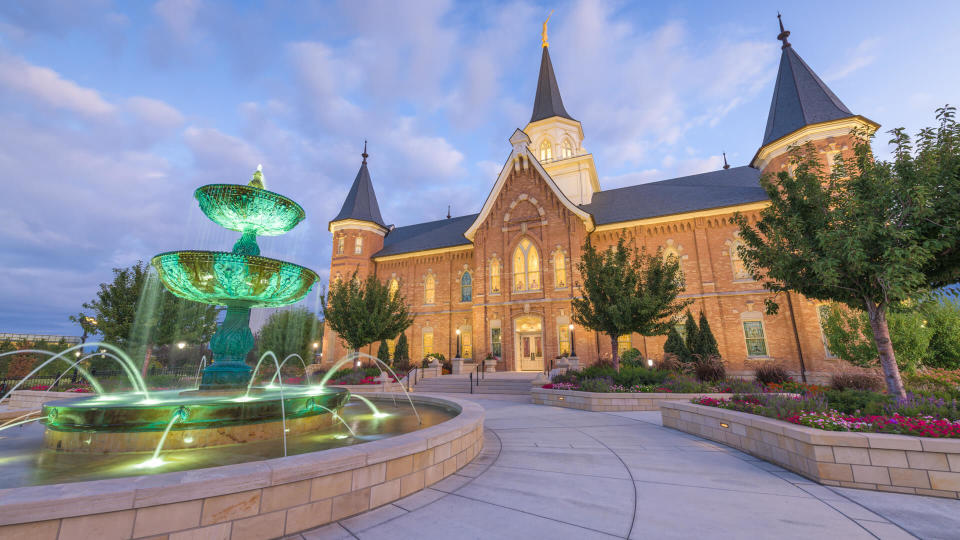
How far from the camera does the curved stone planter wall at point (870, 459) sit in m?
4.32

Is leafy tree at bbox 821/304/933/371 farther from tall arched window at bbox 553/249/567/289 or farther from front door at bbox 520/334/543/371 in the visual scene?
front door at bbox 520/334/543/371

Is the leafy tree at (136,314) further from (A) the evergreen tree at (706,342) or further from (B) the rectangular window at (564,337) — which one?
(A) the evergreen tree at (706,342)

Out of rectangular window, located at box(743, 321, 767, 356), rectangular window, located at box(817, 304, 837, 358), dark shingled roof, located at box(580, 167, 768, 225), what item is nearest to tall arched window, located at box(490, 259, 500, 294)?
dark shingled roof, located at box(580, 167, 768, 225)

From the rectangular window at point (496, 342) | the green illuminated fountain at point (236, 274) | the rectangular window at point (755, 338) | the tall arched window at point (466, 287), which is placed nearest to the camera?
the green illuminated fountain at point (236, 274)

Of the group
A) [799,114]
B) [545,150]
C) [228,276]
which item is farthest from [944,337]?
[545,150]

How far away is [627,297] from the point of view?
45.1 ft

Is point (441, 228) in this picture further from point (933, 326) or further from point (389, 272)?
point (933, 326)

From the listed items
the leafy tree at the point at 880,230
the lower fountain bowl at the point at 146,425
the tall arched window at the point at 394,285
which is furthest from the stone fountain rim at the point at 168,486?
the tall arched window at the point at 394,285

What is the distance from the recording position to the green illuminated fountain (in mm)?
6637

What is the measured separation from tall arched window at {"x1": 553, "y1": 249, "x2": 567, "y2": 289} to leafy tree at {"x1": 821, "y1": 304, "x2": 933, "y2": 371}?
12.2 metres

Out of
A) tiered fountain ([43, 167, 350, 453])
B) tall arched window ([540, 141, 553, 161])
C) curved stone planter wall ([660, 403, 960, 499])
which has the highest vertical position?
tall arched window ([540, 141, 553, 161])

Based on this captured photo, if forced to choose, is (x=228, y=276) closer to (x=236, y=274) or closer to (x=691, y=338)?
(x=236, y=274)

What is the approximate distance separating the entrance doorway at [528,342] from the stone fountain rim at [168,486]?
1933 cm

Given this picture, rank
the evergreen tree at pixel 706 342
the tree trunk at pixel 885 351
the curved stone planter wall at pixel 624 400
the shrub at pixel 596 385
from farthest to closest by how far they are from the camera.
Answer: the evergreen tree at pixel 706 342
the shrub at pixel 596 385
the curved stone planter wall at pixel 624 400
the tree trunk at pixel 885 351
